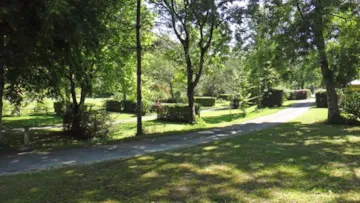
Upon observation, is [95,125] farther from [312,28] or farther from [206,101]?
[206,101]

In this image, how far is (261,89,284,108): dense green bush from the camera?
35.3 meters

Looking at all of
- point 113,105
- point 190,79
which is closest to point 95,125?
point 190,79

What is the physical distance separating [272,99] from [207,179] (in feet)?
102

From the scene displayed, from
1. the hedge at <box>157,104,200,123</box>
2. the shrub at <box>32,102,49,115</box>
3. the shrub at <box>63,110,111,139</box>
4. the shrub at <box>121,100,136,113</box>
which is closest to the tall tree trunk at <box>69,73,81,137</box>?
the shrub at <box>63,110,111,139</box>

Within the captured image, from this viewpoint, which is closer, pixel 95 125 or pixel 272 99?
pixel 95 125

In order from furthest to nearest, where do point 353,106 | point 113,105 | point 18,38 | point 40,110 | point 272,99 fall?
point 113,105
point 272,99
point 40,110
point 353,106
point 18,38

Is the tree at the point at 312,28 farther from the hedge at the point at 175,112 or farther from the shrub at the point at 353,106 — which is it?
the hedge at the point at 175,112

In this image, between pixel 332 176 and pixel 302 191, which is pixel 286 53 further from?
pixel 302 191

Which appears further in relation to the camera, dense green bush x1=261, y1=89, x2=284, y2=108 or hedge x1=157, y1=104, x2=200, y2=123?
dense green bush x1=261, y1=89, x2=284, y2=108

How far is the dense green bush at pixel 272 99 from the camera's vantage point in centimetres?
3535

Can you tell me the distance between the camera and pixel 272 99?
35.4 meters

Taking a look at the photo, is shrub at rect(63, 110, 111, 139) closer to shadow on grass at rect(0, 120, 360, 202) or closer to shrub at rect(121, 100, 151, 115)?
shadow on grass at rect(0, 120, 360, 202)

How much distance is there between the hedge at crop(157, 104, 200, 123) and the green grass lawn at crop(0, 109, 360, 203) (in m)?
16.5

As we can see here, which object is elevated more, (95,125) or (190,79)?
(190,79)
